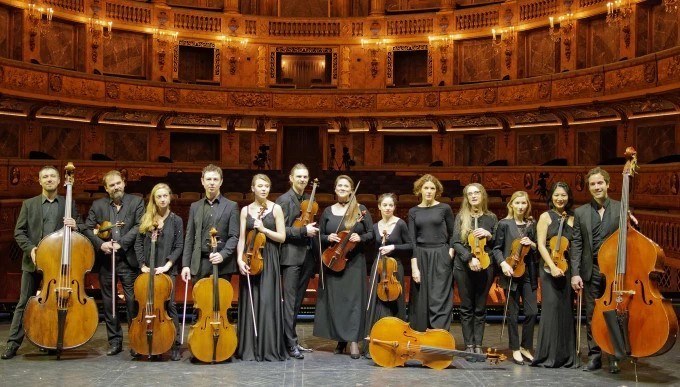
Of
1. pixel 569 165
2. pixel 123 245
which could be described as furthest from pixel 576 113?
pixel 123 245

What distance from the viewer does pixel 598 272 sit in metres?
5.74

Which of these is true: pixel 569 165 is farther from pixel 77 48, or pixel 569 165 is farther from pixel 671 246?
pixel 77 48

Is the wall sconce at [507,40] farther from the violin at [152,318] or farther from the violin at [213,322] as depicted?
the violin at [152,318]

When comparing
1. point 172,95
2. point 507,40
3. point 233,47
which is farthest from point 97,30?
point 507,40

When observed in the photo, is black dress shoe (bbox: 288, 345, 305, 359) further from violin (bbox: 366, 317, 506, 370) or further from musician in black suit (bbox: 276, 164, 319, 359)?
violin (bbox: 366, 317, 506, 370)

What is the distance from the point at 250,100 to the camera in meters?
20.5

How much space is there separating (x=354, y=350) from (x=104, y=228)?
2.39 m

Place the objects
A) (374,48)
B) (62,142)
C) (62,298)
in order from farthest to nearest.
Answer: (374,48), (62,142), (62,298)

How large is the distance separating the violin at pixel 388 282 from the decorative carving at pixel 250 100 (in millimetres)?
15001

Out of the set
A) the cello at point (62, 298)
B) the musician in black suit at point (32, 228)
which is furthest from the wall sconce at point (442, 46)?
the cello at point (62, 298)

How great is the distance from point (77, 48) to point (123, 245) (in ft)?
49.3

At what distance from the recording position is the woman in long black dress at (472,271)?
6.19 meters

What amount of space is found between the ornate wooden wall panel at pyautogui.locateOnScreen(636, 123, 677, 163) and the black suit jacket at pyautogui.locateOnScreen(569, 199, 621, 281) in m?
11.4

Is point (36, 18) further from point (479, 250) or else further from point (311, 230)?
point (479, 250)
